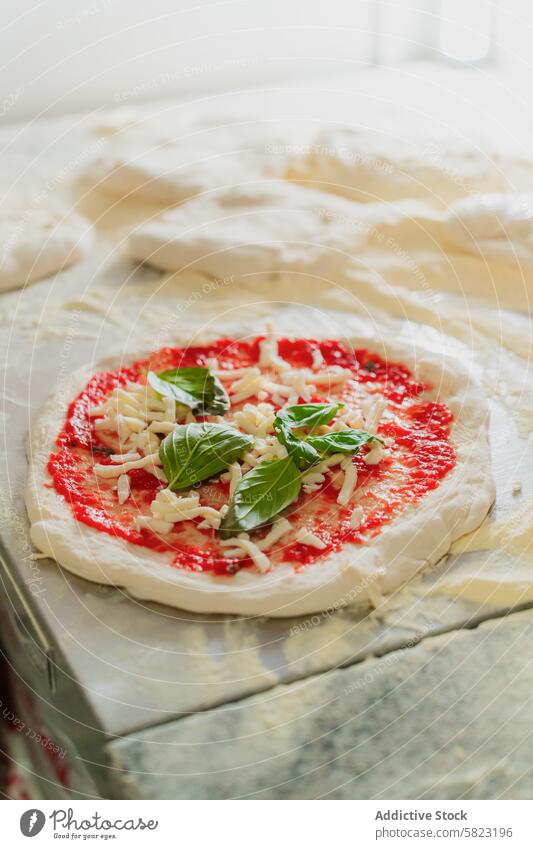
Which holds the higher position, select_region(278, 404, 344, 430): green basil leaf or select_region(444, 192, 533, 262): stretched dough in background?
select_region(444, 192, 533, 262): stretched dough in background

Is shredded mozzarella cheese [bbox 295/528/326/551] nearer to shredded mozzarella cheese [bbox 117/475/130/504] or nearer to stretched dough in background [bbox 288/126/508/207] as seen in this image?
shredded mozzarella cheese [bbox 117/475/130/504]

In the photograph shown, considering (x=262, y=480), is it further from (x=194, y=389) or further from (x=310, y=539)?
(x=194, y=389)

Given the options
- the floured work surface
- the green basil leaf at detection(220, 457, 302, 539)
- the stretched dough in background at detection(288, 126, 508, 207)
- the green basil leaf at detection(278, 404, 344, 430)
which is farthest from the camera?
the stretched dough in background at detection(288, 126, 508, 207)

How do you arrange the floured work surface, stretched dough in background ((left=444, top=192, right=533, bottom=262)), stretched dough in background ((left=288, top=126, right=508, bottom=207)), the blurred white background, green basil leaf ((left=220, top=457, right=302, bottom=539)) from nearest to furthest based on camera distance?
the floured work surface < green basil leaf ((left=220, top=457, right=302, bottom=539)) < stretched dough in background ((left=444, top=192, right=533, bottom=262)) < stretched dough in background ((left=288, top=126, right=508, bottom=207)) < the blurred white background

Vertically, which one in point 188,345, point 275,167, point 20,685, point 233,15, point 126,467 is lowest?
point 20,685

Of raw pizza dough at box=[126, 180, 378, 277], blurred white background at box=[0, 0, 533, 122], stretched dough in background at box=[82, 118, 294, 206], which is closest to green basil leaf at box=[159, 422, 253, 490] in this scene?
raw pizza dough at box=[126, 180, 378, 277]

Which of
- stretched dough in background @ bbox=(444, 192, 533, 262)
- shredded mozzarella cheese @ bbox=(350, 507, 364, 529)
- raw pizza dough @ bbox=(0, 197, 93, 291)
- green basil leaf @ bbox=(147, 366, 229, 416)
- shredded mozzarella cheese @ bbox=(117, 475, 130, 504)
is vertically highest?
raw pizza dough @ bbox=(0, 197, 93, 291)
